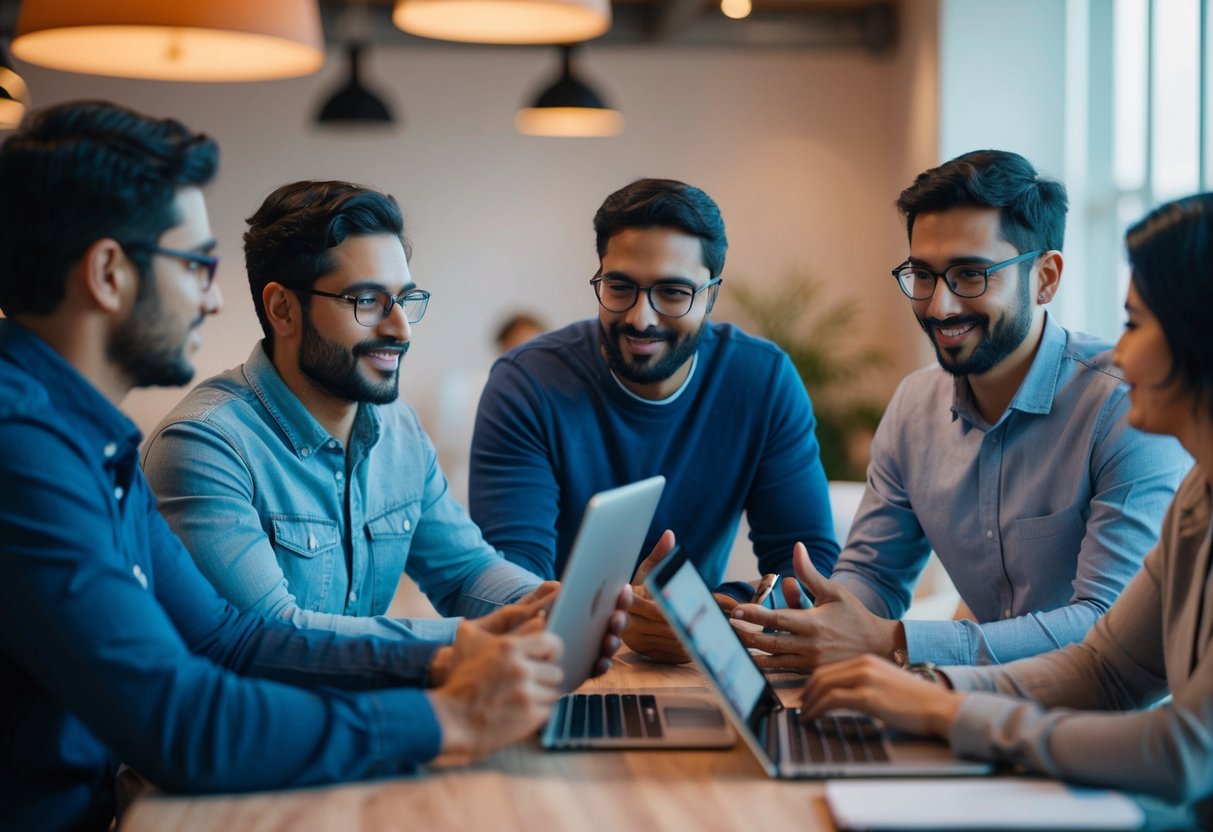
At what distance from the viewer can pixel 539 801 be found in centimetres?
136

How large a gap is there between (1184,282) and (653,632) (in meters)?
0.96

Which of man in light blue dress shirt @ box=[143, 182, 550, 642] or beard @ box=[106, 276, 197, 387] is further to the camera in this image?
man in light blue dress shirt @ box=[143, 182, 550, 642]

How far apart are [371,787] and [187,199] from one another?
2.46 ft

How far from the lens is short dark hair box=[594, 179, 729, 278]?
102 inches

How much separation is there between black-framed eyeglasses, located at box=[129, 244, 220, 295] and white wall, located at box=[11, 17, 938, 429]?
6.15m

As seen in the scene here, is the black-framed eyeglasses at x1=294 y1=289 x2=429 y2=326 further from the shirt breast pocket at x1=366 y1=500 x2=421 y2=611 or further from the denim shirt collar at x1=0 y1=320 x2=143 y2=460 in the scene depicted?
the denim shirt collar at x1=0 y1=320 x2=143 y2=460

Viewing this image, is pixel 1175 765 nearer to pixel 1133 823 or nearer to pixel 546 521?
pixel 1133 823

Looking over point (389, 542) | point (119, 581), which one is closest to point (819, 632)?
point (389, 542)

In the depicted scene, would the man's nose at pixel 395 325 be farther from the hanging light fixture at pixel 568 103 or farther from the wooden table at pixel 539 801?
the hanging light fixture at pixel 568 103

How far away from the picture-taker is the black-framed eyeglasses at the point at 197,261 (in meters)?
1.51

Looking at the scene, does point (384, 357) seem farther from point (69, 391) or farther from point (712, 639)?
point (712, 639)

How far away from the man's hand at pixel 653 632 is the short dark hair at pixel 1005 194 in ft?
2.71

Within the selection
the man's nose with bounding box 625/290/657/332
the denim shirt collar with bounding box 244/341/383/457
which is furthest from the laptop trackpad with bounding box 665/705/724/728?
the man's nose with bounding box 625/290/657/332

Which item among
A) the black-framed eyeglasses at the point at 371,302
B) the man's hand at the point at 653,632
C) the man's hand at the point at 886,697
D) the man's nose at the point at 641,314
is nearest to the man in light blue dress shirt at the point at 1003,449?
the man's hand at the point at 653,632
